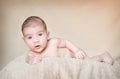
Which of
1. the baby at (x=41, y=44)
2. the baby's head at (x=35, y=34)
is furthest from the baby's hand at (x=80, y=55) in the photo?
the baby's head at (x=35, y=34)

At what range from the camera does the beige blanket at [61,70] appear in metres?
0.94

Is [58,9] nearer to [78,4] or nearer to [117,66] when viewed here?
[78,4]

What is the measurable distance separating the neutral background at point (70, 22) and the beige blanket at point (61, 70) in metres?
0.14

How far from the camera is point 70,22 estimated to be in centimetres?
120

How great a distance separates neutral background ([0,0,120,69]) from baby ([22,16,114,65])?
79 mm

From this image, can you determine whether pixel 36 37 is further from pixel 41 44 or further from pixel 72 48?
pixel 72 48

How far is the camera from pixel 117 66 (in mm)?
1046

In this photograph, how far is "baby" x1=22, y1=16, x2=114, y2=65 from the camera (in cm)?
102

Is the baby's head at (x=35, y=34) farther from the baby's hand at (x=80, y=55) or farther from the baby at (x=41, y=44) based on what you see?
the baby's hand at (x=80, y=55)

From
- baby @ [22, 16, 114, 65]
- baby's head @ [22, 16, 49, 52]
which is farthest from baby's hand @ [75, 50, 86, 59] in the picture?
baby's head @ [22, 16, 49, 52]

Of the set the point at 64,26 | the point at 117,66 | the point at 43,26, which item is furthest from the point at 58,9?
the point at 117,66

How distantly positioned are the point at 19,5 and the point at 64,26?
19 centimetres

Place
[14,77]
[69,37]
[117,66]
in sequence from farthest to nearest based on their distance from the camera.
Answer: [69,37] → [117,66] → [14,77]

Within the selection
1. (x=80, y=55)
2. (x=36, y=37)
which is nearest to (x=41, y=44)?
(x=36, y=37)
